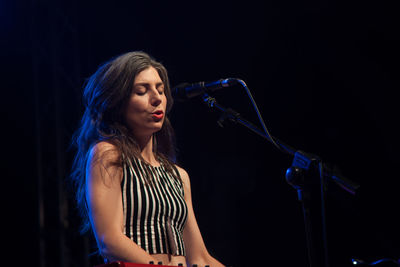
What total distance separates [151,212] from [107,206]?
0.24 m

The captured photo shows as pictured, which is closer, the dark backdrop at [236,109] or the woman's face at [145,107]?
the woman's face at [145,107]

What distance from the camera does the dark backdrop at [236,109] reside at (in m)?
4.18

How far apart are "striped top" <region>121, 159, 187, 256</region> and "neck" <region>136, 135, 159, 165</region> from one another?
89 mm

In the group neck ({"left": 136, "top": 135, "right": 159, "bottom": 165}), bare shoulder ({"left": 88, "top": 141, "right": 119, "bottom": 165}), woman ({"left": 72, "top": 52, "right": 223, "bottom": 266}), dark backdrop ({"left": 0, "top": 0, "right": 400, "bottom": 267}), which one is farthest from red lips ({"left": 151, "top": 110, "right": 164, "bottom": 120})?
dark backdrop ({"left": 0, "top": 0, "right": 400, "bottom": 267})

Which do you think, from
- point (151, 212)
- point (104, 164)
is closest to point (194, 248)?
point (151, 212)

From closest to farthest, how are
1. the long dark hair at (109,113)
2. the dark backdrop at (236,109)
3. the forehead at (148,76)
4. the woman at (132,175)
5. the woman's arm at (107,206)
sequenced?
the woman's arm at (107,206), the woman at (132,175), the long dark hair at (109,113), the forehead at (148,76), the dark backdrop at (236,109)

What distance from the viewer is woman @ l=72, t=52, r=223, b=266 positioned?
2.02 m

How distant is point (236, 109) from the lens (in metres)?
4.64

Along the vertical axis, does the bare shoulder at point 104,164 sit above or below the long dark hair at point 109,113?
below

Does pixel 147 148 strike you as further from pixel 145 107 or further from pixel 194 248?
pixel 194 248

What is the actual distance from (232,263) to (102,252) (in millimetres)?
2706

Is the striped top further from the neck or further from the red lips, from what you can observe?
the red lips

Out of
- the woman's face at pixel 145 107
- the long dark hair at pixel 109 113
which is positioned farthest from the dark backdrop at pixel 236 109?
the woman's face at pixel 145 107

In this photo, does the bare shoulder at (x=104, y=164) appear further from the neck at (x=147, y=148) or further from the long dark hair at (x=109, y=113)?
the neck at (x=147, y=148)
